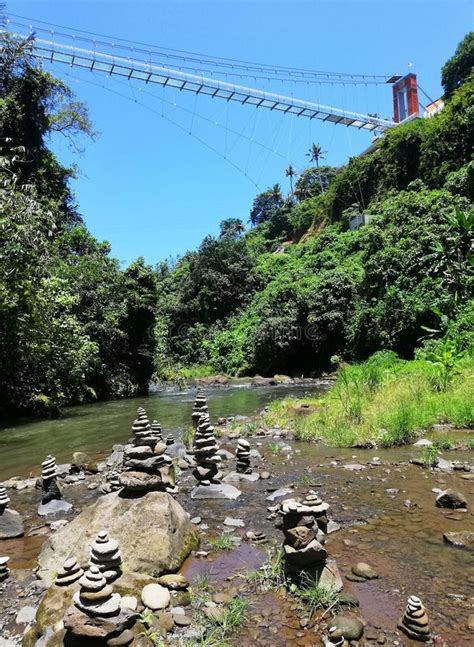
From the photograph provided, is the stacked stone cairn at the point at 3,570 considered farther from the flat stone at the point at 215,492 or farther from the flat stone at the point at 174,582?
the flat stone at the point at 215,492

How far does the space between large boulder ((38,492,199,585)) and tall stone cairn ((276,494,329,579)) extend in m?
1.12

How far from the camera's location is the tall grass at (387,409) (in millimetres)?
9078

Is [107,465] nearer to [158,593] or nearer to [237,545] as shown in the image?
[237,545]

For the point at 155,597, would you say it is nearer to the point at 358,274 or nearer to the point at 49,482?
the point at 49,482

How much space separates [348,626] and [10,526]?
414cm

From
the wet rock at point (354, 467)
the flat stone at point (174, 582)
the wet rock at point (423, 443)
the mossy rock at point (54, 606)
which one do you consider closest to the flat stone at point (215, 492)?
the wet rock at point (354, 467)

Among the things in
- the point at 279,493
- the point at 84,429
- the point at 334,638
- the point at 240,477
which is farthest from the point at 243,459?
the point at 84,429

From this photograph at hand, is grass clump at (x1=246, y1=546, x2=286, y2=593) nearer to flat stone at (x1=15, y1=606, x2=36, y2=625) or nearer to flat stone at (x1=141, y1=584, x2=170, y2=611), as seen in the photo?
flat stone at (x1=141, y1=584, x2=170, y2=611)

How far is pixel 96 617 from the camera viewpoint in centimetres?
288

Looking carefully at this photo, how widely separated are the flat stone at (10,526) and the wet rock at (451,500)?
4.87 meters

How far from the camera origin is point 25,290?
14555mm

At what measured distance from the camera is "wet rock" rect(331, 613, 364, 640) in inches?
122

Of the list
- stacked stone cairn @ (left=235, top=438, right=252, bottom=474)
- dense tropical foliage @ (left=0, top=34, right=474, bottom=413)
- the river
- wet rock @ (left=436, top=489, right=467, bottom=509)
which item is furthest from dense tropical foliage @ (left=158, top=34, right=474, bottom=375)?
wet rock @ (left=436, top=489, right=467, bottom=509)

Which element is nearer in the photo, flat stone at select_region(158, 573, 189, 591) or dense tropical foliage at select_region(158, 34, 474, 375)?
flat stone at select_region(158, 573, 189, 591)
